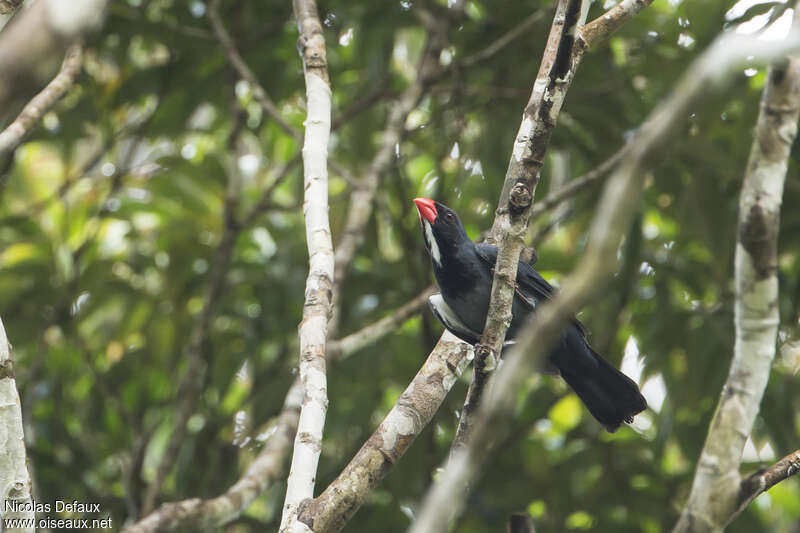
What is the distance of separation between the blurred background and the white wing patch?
0.88m

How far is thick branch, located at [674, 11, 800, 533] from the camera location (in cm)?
211

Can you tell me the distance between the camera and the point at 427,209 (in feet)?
13.7

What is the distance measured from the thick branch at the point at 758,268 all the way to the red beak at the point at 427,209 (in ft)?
6.60

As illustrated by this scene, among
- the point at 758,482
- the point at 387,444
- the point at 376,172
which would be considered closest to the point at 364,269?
the point at 376,172

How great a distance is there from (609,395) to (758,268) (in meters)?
1.86

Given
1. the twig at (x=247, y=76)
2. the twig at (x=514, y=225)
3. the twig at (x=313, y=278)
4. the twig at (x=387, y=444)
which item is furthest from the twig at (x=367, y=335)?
the twig at (x=514, y=225)

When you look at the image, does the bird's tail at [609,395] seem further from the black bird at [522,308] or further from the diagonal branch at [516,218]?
the diagonal branch at [516,218]

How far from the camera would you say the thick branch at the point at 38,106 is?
3081 mm

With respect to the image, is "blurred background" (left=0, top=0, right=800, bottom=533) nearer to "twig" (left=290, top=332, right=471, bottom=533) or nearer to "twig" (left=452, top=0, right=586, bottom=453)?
"twig" (left=290, top=332, right=471, bottom=533)

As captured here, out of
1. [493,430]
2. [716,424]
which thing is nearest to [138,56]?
[716,424]

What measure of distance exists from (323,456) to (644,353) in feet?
6.58

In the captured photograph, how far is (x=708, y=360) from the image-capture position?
4.58 m

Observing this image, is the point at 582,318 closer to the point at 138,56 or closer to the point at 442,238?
the point at 442,238

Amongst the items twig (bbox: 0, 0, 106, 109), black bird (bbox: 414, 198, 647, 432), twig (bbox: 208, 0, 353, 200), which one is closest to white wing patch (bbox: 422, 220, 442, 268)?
black bird (bbox: 414, 198, 647, 432)
